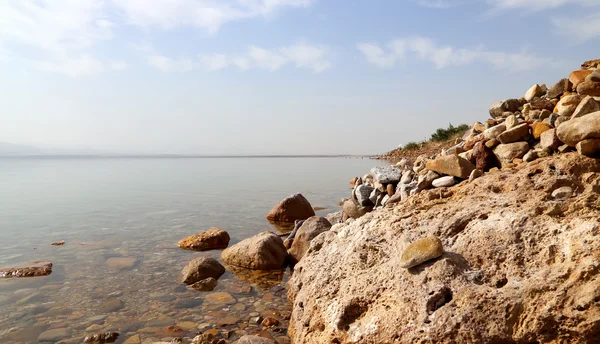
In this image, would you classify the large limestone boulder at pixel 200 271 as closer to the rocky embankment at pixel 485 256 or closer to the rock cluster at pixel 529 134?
the rocky embankment at pixel 485 256

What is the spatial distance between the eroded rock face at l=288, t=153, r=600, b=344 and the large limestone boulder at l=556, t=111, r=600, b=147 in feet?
0.69

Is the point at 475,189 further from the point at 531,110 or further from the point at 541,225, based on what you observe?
the point at 531,110

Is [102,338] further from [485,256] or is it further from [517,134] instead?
[517,134]

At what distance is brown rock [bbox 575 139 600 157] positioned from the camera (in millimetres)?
4332

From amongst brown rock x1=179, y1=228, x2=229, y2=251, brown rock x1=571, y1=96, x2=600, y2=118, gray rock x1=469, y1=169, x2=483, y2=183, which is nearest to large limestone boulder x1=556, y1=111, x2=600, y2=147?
brown rock x1=571, y1=96, x2=600, y2=118

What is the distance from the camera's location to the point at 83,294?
22.0ft

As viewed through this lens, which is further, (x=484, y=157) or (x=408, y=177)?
(x=408, y=177)

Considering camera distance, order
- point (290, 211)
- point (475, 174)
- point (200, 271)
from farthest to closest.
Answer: point (290, 211), point (200, 271), point (475, 174)

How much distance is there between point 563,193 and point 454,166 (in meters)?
1.84

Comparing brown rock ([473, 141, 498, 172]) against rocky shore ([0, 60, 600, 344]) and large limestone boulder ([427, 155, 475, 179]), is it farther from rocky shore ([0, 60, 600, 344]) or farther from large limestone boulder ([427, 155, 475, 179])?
large limestone boulder ([427, 155, 475, 179])

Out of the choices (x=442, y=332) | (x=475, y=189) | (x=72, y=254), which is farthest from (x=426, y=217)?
(x=72, y=254)

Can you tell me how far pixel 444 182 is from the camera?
5812mm

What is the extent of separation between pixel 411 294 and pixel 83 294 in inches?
224

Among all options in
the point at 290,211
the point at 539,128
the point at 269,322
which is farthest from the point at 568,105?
the point at 290,211
